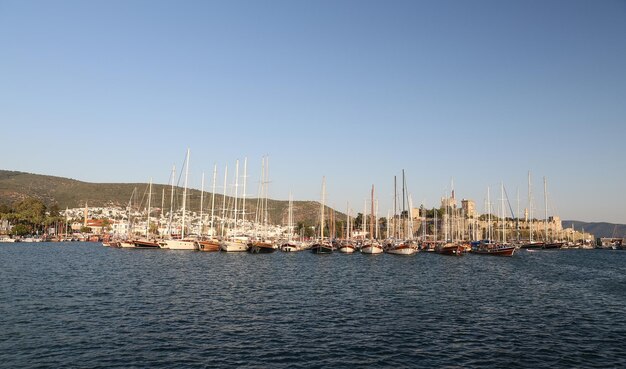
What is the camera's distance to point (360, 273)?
55906 mm

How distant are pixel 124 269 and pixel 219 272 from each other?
1192 cm

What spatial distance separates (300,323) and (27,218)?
605ft

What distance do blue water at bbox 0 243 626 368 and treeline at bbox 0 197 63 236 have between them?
14867 cm

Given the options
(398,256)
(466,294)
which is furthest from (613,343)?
(398,256)

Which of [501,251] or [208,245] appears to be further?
[501,251]

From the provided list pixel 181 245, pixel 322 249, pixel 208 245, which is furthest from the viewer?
pixel 322 249

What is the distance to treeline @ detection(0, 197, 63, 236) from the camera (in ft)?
558

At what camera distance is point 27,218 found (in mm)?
174125

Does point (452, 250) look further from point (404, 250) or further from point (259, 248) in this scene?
point (259, 248)

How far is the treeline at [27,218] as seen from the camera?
170m

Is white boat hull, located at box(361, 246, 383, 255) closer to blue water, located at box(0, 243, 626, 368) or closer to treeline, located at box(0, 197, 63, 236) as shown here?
blue water, located at box(0, 243, 626, 368)

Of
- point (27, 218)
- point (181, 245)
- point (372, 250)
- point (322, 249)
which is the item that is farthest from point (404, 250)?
point (27, 218)

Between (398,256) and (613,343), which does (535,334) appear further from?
(398,256)

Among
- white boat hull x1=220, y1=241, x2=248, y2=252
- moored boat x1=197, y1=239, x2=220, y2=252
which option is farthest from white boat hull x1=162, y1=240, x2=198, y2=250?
white boat hull x1=220, y1=241, x2=248, y2=252
